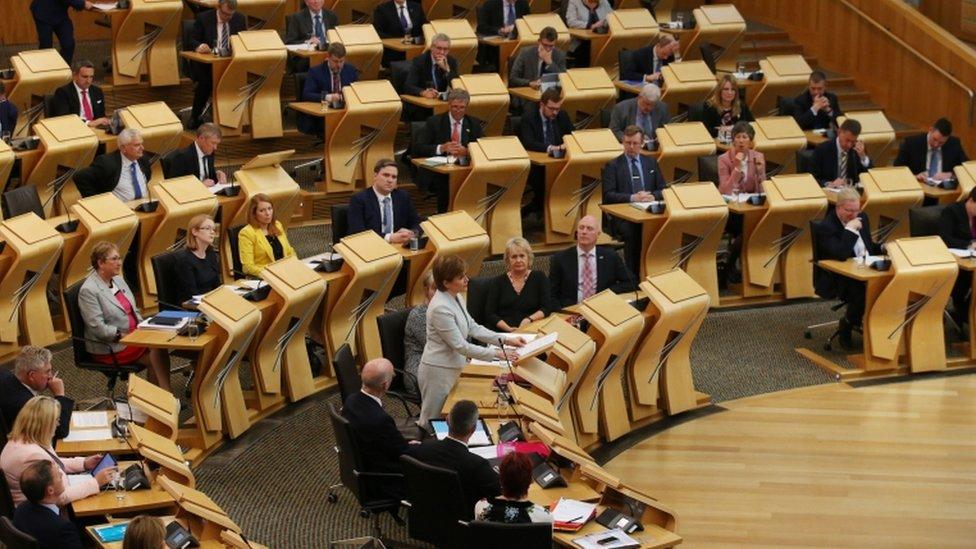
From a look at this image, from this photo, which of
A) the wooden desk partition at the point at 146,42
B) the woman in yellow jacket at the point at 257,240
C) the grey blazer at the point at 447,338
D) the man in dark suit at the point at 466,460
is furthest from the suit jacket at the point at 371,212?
the wooden desk partition at the point at 146,42

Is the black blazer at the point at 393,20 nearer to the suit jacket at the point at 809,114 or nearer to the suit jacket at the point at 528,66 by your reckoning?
the suit jacket at the point at 528,66

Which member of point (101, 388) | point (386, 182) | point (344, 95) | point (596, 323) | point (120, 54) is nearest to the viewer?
point (596, 323)

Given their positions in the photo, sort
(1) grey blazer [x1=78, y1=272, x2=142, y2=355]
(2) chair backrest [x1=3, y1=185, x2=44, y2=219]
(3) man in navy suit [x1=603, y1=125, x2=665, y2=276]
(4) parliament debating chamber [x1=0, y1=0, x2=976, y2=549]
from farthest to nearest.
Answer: (3) man in navy suit [x1=603, y1=125, x2=665, y2=276], (2) chair backrest [x1=3, y1=185, x2=44, y2=219], (1) grey blazer [x1=78, y1=272, x2=142, y2=355], (4) parliament debating chamber [x1=0, y1=0, x2=976, y2=549]

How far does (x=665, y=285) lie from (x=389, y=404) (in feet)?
5.36

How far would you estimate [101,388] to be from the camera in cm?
862

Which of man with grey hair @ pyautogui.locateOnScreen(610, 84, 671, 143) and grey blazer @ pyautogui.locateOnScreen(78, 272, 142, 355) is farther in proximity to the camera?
man with grey hair @ pyautogui.locateOnScreen(610, 84, 671, 143)

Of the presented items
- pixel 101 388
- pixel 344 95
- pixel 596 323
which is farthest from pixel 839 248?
pixel 101 388

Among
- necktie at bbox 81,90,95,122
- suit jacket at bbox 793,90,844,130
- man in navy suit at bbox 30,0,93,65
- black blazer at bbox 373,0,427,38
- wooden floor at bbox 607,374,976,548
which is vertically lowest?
wooden floor at bbox 607,374,976,548

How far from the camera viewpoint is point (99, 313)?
807cm

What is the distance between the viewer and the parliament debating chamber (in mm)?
6762

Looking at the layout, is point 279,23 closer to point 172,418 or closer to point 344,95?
point 344,95

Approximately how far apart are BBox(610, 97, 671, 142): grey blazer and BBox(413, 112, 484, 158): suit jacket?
43.6 inches

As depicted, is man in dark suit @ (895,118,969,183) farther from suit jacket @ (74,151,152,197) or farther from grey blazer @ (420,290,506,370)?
suit jacket @ (74,151,152,197)

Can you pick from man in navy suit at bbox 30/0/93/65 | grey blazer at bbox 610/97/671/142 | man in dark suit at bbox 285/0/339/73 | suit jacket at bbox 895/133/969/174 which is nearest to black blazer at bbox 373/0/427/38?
man in dark suit at bbox 285/0/339/73
